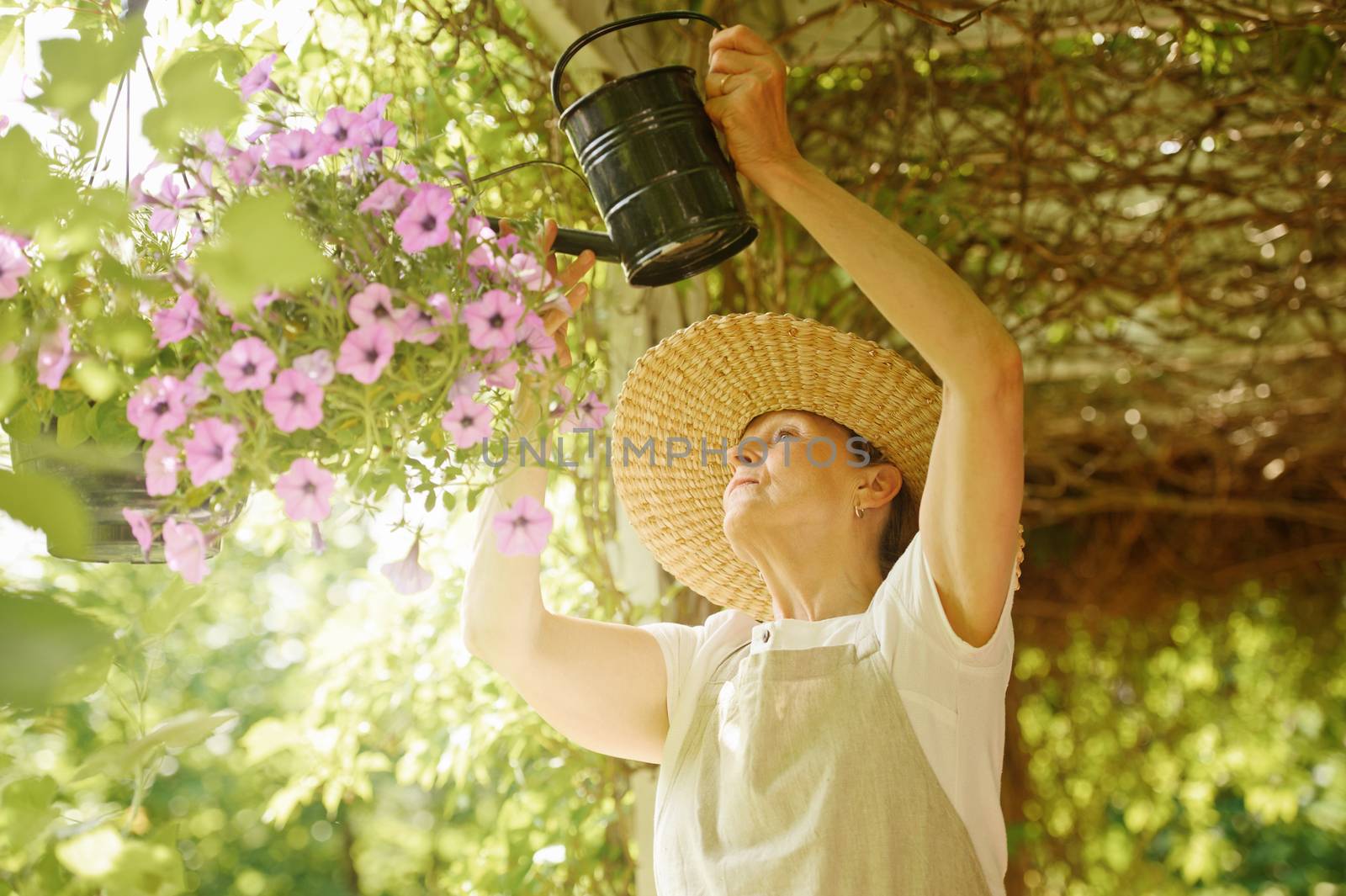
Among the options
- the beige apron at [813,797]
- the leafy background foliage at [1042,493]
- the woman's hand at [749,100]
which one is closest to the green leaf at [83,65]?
the leafy background foliage at [1042,493]

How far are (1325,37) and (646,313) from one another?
A: 4.65ft

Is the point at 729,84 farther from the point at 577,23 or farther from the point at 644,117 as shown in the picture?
the point at 577,23

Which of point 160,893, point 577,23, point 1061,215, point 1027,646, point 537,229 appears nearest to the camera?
point 160,893

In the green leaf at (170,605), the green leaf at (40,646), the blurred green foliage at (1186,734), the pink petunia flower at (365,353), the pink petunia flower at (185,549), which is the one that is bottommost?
the blurred green foliage at (1186,734)

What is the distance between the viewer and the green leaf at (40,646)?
0.37 metres

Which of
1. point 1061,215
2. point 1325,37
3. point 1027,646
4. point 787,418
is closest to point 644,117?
point 787,418

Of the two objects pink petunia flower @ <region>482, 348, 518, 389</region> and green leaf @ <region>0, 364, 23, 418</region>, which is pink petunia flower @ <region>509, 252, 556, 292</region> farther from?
green leaf @ <region>0, 364, 23, 418</region>

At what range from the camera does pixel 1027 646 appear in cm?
508

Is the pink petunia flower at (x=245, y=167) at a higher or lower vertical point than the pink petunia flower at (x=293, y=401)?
higher

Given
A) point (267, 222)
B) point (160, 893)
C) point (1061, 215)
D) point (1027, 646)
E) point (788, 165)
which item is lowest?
point (1027, 646)

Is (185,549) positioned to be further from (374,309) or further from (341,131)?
(341,131)

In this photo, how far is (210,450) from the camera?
2.50ft

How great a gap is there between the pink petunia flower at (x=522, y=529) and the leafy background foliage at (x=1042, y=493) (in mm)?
226

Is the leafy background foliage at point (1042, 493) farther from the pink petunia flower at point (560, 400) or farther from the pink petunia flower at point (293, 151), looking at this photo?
the pink petunia flower at point (560, 400)
